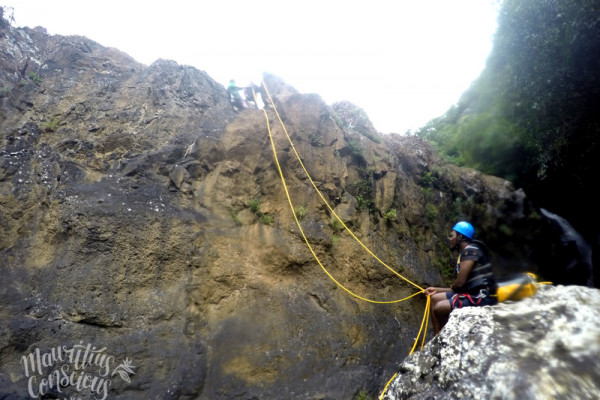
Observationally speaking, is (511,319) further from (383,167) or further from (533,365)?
(383,167)

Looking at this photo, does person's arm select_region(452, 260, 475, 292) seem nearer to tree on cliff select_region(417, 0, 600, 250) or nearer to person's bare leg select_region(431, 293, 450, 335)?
person's bare leg select_region(431, 293, 450, 335)

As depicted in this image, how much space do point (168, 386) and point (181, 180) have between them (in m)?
3.52

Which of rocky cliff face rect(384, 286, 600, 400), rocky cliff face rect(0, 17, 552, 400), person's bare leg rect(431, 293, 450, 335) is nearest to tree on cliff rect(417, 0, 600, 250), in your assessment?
rocky cliff face rect(0, 17, 552, 400)

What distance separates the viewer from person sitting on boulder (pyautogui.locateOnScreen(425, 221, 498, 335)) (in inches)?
169

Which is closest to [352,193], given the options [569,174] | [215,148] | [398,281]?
[398,281]

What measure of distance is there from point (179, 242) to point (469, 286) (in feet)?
15.5

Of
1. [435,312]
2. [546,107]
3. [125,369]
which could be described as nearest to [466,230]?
[435,312]

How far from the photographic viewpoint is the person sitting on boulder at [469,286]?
428 cm

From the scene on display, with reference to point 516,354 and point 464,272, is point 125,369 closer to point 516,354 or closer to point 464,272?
point 516,354

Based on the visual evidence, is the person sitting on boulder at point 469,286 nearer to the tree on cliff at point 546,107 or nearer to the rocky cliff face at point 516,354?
the rocky cliff face at point 516,354

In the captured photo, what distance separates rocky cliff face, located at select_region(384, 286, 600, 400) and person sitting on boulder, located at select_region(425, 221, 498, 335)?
0.59 metres

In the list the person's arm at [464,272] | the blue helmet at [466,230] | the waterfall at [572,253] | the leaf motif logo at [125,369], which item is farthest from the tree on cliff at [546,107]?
the leaf motif logo at [125,369]

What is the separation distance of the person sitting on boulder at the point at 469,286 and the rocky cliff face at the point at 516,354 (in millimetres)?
594

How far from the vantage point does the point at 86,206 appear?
520 cm
